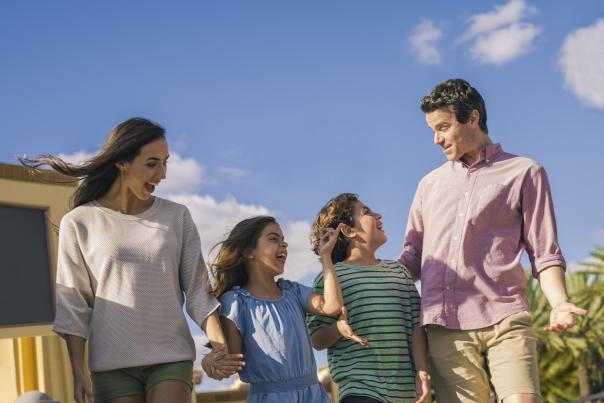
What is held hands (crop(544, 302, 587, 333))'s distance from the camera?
370cm

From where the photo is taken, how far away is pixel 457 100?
13.7ft

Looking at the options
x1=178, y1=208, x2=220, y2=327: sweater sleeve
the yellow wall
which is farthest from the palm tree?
x1=178, y1=208, x2=220, y2=327: sweater sleeve

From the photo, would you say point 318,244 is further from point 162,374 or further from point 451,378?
point 162,374

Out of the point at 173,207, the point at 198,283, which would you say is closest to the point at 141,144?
the point at 173,207

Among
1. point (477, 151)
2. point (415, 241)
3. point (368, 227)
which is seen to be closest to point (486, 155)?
point (477, 151)

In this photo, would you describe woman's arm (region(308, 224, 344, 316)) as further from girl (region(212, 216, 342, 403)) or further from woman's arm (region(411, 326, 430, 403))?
woman's arm (region(411, 326, 430, 403))

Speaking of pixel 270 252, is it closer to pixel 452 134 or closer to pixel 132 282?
pixel 132 282

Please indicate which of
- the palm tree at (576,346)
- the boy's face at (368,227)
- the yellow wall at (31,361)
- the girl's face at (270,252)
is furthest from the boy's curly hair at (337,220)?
the palm tree at (576,346)

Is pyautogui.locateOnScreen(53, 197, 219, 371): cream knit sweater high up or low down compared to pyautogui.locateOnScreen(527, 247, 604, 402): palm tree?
down

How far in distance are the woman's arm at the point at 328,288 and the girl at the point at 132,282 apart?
0.58 meters

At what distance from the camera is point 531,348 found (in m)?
3.91

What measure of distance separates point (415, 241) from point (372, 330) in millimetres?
566

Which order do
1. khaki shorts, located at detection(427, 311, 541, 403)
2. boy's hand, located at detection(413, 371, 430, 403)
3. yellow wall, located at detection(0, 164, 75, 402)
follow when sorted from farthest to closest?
yellow wall, located at detection(0, 164, 75, 402)
boy's hand, located at detection(413, 371, 430, 403)
khaki shorts, located at detection(427, 311, 541, 403)

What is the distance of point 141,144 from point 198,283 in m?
0.65
